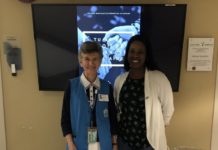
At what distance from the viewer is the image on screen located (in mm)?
2281

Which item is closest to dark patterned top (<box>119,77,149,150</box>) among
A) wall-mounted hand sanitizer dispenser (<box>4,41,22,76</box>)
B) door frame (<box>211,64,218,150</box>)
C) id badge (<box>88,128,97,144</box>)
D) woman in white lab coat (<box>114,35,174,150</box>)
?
woman in white lab coat (<box>114,35,174,150</box>)

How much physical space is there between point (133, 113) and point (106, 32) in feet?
2.50

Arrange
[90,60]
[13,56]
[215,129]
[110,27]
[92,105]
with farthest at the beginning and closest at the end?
[215,129]
[13,56]
[110,27]
[92,105]
[90,60]

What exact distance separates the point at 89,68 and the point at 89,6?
27.3 inches

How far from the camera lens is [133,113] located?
196 cm

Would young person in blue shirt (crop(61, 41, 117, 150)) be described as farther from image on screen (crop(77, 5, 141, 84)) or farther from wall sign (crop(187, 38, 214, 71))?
wall sign (crop(187, 38, 214, 71))

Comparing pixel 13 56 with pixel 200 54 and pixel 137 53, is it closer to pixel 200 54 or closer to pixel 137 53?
pixel 137 53

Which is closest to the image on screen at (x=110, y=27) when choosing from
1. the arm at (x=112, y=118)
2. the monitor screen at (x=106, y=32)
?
the monitor screen at (x=106, y=32)

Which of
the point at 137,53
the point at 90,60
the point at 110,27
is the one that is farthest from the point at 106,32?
the point at 90,60

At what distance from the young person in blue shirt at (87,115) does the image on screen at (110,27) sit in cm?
49

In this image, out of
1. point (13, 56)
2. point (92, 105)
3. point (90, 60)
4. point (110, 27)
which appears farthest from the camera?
point (13, 56)

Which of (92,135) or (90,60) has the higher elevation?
(90,60)

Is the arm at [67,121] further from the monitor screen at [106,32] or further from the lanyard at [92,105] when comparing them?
the monitor screen at [106,32]

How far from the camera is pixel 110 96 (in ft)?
6.38
